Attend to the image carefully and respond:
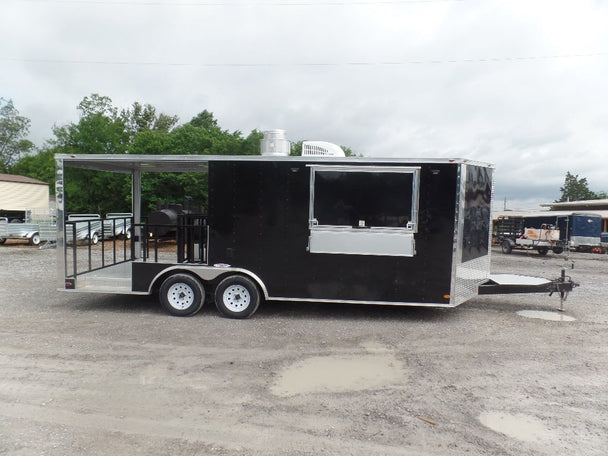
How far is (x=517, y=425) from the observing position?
3711 mm

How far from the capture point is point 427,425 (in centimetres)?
370

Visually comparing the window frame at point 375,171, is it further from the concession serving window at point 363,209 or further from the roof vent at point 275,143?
the roof vent at point 275,143

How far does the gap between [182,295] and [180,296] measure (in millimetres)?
40

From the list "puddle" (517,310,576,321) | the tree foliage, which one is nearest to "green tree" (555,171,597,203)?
the tree foliage

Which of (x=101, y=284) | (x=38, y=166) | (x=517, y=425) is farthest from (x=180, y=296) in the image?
(x=38, y=166)

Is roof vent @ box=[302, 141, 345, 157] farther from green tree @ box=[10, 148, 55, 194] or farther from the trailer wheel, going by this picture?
green tree @ box=[10, 148, 55, 194]

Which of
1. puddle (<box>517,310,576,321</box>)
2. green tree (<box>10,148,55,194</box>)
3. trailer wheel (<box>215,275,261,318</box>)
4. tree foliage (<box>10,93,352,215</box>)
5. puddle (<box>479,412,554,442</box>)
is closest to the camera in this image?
puddle (<box>479,412,554,442</box>)

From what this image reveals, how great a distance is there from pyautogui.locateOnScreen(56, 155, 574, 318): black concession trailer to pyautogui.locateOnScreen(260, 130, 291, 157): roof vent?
41 cm

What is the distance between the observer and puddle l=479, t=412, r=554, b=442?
11.6 feet

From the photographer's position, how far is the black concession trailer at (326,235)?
21.8 ft

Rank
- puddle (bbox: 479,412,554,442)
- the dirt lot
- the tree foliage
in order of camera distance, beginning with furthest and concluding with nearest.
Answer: the tree foliage, puddle (bbox: 479,412,554,442), the dirt lot

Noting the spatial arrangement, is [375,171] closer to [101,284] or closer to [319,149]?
[319,149]

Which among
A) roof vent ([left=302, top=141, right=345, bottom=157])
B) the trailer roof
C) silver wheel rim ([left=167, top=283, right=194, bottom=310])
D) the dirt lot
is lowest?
the dirt lot

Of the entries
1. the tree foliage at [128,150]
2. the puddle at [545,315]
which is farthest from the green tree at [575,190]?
the puddle at [545,315]
